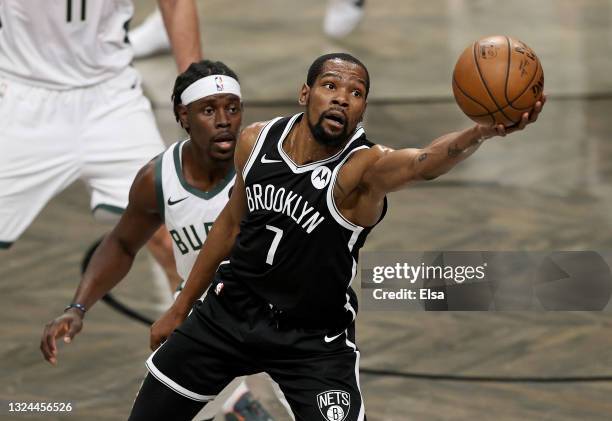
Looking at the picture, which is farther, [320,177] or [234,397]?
[234,397]

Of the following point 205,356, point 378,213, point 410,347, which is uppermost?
point 378,213

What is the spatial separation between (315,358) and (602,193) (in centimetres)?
463

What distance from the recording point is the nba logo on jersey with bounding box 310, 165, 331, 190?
170 inches

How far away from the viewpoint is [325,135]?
14.1 ft

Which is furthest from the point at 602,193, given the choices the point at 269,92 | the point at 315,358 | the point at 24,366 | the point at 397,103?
the point at 315,358

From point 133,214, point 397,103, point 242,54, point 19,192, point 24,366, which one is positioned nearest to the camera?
point 133,214

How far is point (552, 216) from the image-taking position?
27.1ft

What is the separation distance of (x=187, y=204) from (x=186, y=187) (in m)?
A: 0.07

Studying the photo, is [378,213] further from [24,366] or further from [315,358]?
[24,366]

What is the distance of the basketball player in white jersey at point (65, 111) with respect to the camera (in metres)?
6.01

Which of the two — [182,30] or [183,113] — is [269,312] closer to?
[183,113]

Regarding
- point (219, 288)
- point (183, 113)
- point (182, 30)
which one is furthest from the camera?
point (182, 30)

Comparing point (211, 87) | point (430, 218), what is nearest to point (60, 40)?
point (211, 87)

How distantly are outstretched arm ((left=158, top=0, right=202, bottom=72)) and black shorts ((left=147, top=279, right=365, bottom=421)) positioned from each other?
5.32 ft
